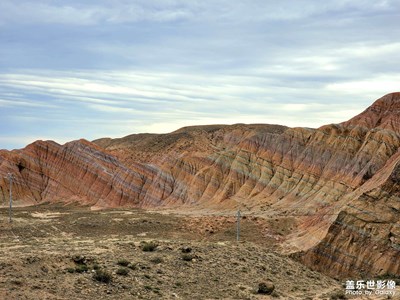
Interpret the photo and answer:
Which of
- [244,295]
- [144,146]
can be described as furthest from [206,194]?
[144,146]

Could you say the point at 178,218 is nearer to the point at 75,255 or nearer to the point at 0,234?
the point at 0,234

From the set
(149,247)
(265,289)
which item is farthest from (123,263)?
(265,289)

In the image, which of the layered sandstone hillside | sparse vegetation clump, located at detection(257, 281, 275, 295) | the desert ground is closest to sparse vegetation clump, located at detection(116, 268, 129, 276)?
the desert ground

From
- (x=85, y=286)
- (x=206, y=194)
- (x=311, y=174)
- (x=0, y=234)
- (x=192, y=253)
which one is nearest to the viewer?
(x=85, y=286)

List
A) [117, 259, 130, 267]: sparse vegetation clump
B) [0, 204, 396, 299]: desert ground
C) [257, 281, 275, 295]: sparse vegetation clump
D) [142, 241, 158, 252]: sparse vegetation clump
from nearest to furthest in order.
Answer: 1. [0, 204, 396, 299]: desert ground
2. [117, 259, 130, 267]: sparse vegetation clump
3. [257, 281, 275, 295]: sparse vegetation clump
4. [142, 241, 158, 252]: sparse vegetation clump

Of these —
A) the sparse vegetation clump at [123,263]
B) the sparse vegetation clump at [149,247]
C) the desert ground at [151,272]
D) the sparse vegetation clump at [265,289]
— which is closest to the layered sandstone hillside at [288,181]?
the desert ground at [151,272]

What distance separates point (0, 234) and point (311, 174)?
3270 centimetres

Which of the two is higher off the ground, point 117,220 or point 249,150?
point 249,150

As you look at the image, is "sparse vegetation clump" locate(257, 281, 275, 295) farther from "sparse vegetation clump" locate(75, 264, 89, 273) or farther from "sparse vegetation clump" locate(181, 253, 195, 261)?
"sparse vegetation clump" locate(75, 264, 89, 273)

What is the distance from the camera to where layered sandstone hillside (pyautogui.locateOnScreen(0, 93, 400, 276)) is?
105 ft

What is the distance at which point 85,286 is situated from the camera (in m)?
17.4

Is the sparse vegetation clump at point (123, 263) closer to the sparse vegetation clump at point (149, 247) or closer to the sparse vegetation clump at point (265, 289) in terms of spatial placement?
the sparse vegetation clump at point (149, 247)

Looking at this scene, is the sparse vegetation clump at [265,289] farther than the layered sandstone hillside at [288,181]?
No

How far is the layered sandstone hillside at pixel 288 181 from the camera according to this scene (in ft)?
105
